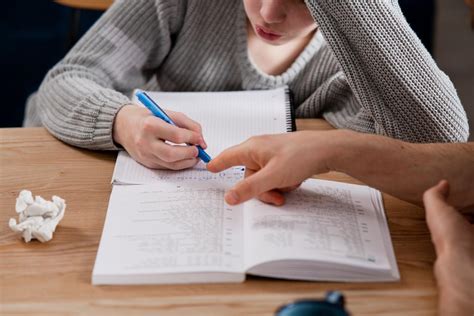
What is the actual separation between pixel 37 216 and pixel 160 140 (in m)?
0.22

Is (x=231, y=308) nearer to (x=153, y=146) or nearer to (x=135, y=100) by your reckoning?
(x=153, y=146)

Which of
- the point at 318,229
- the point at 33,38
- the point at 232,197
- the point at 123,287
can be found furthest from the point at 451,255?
the point at 33,38

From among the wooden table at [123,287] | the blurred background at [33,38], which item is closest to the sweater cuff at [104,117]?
the wooden table at [123,287]

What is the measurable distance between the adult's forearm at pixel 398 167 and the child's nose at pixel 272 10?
1.05 feet

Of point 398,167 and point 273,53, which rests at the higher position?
point 398,167

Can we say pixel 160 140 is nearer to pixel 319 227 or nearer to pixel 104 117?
pixel 104 117

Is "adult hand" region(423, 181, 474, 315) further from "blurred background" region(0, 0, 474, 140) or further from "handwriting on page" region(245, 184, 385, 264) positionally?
"blurred background" region(0, 0, 474, 140)

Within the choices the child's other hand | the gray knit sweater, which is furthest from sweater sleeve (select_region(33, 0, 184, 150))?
the child's other hand

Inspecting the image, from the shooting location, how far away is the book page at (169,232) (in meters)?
0.90

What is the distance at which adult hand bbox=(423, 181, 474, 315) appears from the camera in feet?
2.72

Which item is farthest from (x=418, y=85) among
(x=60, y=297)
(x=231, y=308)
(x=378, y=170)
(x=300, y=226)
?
(x=60, y=297)

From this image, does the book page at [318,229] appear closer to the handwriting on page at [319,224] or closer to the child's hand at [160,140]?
the handwriting on page at [319,224]

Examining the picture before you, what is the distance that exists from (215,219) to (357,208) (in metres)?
0.20

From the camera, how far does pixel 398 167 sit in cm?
102
